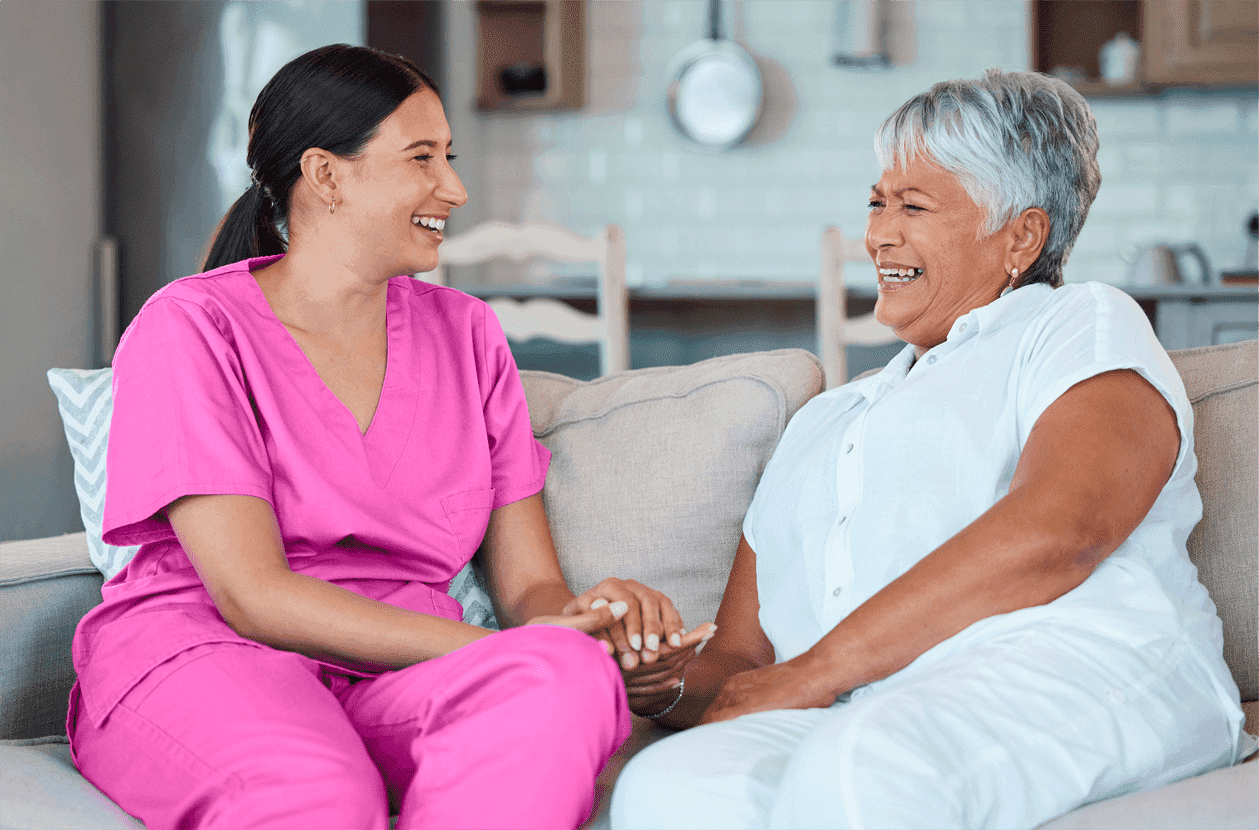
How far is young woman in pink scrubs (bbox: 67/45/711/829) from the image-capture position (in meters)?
0.93

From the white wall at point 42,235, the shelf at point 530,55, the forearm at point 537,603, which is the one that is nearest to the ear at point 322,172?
the forearm at point 537,603

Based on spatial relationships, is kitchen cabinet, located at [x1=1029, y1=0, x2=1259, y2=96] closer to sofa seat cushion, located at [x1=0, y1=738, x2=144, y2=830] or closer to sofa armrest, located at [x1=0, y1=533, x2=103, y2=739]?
sofa armrest, located at [x1=0, y1=533, x2=103, y2=739]

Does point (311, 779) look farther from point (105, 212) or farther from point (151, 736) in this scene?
point (105, 212)

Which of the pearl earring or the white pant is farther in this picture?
the pearl earring

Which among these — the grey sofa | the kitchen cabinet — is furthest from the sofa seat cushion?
the kitchen cabinet

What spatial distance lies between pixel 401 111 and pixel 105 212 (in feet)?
8.48

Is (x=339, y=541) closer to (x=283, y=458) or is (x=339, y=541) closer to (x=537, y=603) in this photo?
(x=283, y=458)

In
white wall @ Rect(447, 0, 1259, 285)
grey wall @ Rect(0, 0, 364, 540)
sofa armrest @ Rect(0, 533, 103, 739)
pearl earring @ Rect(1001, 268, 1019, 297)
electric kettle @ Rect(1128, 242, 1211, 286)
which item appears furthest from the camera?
white wall @ Rect(447, 0, 1259, 285)

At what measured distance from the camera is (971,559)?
3.33ft

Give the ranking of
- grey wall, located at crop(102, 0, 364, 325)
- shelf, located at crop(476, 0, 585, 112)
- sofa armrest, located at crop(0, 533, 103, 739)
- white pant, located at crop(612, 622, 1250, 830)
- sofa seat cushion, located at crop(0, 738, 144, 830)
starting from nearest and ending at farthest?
white pant, located at crop(612, 622, 1250, 830) → sofa seat cushion, located at crop(0, 738, 144, 830) → sofa armrest, located at crop(0, 533, 103, 739) → grey wall, located at crop(102, 0, 364, 325) → shelf, located at crop(476, 0, 585, 112)

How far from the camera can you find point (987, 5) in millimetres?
3992

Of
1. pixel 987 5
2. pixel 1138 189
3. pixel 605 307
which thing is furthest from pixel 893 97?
pixel 605 307

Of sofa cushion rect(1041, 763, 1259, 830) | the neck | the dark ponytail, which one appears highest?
the dark ponytail

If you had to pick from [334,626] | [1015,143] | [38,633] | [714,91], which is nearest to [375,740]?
[334,626]
